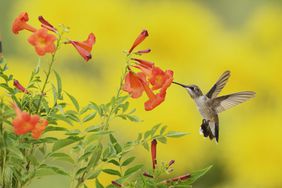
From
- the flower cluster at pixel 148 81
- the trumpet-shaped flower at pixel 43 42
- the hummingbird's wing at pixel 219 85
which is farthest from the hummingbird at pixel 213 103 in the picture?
the trumpet-shaped flower at pixel 43 42

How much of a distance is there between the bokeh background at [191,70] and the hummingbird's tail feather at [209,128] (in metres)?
0.76

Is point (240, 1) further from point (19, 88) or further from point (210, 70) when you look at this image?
point (19, 88)

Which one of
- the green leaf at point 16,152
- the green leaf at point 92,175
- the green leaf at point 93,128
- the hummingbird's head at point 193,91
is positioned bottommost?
the green leaf at point 92,175

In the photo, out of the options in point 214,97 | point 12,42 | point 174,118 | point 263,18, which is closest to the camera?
point 214,97

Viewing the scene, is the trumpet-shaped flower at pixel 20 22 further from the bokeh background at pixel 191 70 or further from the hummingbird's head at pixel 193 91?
the bokeh background at pixel 191 70

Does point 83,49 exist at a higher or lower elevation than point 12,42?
lower

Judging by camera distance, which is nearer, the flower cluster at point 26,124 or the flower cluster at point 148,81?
the flower cluster at point 26,124

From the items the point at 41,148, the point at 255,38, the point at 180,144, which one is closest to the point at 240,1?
the point at 255,38

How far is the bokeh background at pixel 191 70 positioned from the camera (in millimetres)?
2758

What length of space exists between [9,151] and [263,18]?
2.20 metres

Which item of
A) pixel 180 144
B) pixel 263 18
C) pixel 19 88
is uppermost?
pixel 263 18

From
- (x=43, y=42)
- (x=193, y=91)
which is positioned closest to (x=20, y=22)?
(x=43, y=42)

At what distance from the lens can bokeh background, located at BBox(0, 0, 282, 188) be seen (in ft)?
9.05

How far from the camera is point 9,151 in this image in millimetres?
1118
